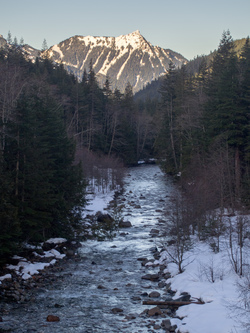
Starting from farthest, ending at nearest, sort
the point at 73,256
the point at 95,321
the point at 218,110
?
the point at 218,110, the point at 73,256, the point at 95,321

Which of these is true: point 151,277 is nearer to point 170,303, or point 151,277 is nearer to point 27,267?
point 170,303

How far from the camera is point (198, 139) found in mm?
35375

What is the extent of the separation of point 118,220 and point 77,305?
16.1m

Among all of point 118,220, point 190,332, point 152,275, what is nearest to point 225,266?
point 152,275

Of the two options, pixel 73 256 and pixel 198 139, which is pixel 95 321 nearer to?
pixel 73 256

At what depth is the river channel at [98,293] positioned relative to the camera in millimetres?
11625

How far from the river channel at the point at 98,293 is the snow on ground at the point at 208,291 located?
1.24 metres

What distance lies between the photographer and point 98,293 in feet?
48.2

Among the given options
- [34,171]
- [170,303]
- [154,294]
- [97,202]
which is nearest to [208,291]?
[170,303]

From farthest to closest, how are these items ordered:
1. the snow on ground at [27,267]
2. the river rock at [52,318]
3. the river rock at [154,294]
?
the snow on ground at [27,267] < the river rock at [154,294] < the river rock at [52,318]

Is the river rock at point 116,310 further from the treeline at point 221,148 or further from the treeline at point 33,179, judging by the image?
the treeline at point 221,148

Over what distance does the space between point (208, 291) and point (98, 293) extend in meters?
4.81

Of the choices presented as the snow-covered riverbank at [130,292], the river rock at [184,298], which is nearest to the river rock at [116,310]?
the snow-covered riverbank at [130,292]

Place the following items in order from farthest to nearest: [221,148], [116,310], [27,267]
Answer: [221,148]
[27,267]
[116,310]
